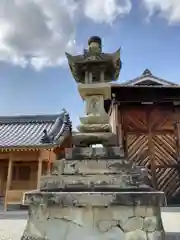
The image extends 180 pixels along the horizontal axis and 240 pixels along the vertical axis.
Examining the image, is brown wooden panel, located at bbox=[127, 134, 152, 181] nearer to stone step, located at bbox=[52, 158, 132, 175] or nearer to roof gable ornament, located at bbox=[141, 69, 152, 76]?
roof gable ornament, located at bbox=[141, 69, 152, 76]

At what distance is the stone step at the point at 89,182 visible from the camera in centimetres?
369

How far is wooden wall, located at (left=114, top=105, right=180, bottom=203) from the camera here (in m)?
10.7

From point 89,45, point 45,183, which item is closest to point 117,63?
point 89,45

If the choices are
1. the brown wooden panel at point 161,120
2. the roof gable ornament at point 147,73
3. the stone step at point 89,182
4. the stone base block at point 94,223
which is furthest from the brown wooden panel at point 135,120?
the stone base block at point 94,223

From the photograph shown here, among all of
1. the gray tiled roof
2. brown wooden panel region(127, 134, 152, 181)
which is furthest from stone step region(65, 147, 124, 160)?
Result: the gray tiled roof

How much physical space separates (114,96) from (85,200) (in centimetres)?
790

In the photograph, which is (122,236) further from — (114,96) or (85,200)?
(114,96)

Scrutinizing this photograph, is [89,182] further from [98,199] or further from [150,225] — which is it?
[150,225]

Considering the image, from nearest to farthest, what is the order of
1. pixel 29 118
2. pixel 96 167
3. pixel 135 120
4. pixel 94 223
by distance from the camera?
pixel 94 223 → pixel 96 167 → pixel 135 120 → pixel 29 118

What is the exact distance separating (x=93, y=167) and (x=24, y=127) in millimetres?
14539

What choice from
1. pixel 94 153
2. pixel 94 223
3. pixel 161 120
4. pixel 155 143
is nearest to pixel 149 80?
pixel 161 120

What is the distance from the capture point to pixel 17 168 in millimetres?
15945

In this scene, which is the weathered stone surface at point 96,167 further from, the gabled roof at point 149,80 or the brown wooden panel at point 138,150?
the gabled roof at point 149,80

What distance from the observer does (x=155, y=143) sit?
11.3m
